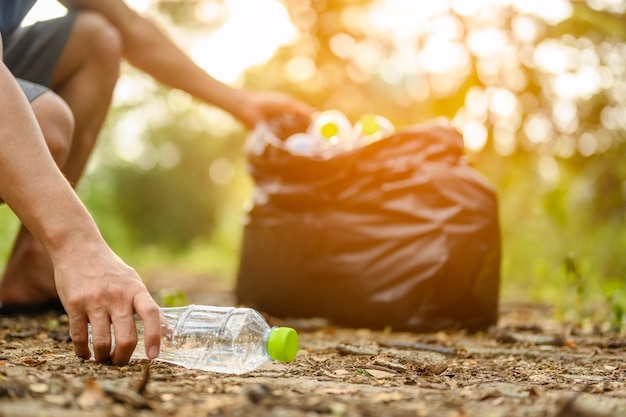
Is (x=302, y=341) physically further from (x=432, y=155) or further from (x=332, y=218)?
(x=432, y=155)

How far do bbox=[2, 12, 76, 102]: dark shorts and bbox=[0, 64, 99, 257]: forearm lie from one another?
99 centimetres

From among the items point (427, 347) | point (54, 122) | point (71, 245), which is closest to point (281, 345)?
point (71, 245)

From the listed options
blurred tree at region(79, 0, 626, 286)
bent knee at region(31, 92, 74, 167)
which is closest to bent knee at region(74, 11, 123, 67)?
bent knee at region(31, 92, 74, 167)

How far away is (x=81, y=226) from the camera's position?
4.56 ft

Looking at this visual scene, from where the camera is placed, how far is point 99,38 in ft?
8.35

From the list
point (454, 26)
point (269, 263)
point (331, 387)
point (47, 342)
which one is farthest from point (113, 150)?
point (331, 387)

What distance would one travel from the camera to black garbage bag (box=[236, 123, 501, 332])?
261cm

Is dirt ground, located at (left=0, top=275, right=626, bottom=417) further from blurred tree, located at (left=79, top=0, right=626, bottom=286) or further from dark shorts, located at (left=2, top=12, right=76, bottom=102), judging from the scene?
blurred tree, located at (left=79, top=0, right=626, bottom=286)

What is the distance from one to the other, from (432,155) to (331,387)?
1528mm

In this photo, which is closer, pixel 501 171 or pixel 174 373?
pixel 174 373

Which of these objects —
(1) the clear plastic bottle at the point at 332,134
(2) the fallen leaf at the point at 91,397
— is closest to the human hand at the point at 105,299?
(2) the fallen leaf at the point at 91,397

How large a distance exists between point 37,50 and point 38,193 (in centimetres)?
117

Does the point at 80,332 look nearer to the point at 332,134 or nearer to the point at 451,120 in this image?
the point at 332,134

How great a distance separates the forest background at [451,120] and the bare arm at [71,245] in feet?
3.91
